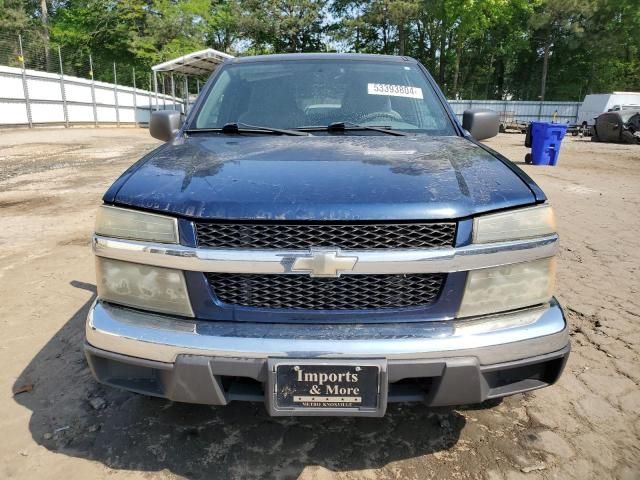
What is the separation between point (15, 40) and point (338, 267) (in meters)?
23.1

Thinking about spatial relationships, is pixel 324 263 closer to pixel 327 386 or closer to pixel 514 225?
pixel 327 386

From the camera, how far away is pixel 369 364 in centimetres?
165

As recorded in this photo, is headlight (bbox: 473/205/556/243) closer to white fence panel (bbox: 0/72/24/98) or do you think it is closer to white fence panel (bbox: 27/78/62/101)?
white fence panel (bbox: 0/72/24/98)

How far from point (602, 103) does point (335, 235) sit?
3315 centimetres

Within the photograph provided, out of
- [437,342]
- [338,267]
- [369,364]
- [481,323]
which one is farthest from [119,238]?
[481,323]

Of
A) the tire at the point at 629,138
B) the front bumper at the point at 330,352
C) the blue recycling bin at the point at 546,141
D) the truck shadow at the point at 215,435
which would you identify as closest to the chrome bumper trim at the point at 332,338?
the front bumper at the point at 330,352

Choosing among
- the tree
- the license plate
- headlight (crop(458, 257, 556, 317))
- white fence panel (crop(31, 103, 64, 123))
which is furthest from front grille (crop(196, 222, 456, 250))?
the tree

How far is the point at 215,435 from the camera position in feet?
7.29

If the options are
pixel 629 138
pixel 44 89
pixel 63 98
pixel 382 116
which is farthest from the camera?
pixel 63 98

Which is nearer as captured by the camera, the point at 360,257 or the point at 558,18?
the point at 360,257

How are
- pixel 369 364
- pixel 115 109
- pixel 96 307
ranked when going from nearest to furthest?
pixel 369 364 < pixel 96 307 < pixel 115 109

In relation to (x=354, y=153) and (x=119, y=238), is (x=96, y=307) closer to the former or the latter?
(x=119, y=238)

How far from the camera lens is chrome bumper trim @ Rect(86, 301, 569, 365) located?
5.49 ft

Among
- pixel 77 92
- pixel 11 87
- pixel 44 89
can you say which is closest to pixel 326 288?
pixel 11 87
